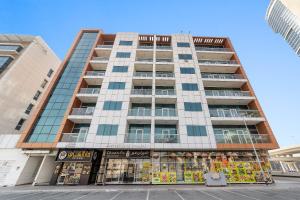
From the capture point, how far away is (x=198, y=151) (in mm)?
18281

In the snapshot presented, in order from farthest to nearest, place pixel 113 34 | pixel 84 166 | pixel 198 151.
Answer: pixel 113 34 < pixel 198 151 < pixel 84 166

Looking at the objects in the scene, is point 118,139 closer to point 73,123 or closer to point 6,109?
point 73,123

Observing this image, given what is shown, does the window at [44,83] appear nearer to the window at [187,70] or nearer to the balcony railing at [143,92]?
the balcony railing at [143,92]

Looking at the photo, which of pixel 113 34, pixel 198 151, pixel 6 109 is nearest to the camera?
pixel 198 151

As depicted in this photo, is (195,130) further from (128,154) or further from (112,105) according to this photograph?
(112,105)

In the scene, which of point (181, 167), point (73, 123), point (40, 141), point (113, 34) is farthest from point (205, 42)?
point (40, 141)

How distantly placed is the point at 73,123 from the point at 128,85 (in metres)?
10.1

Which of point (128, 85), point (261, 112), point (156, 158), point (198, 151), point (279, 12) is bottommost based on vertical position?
point (156, 158)

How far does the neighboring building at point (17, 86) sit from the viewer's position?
17547 millimetres

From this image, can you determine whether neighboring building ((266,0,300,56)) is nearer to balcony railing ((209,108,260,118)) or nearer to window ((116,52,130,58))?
balcony railing ((209,108,260,118))

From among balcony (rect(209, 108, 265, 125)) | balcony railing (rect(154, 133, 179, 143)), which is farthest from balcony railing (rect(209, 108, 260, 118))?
balcony railing (rect(154, 133, 179, 143))

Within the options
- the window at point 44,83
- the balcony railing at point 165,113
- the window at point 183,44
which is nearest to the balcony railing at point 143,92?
the balcony railing at point 165,113

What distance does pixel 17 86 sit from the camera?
90.4 feet

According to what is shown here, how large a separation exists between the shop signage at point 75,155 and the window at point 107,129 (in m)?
2.68
